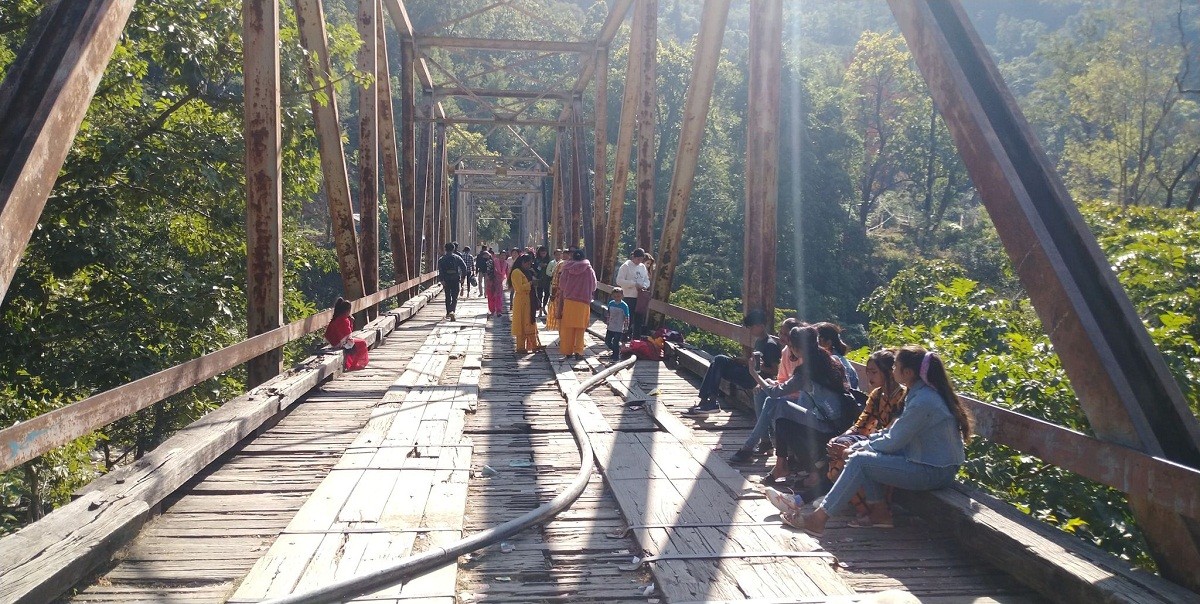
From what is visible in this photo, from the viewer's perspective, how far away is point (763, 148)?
7.56 m

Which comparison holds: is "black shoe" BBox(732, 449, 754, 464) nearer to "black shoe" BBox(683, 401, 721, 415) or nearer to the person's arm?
the person's arm

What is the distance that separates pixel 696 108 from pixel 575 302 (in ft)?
8.83

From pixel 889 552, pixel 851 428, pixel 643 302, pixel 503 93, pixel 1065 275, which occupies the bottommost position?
pixel 889 552

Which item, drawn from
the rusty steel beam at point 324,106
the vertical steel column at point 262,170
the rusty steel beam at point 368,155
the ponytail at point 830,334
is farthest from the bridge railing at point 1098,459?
the rusty steel beam at point 368,155

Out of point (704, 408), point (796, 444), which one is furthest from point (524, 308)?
point (796, 444)

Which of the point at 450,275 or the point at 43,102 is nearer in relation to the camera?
the point at 43,102

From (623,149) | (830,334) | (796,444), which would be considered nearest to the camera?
(796,444)

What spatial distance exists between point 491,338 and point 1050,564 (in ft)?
37.7

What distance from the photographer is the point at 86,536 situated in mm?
3467

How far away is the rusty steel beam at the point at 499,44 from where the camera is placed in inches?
766

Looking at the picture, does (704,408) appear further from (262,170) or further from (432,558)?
(432,558)

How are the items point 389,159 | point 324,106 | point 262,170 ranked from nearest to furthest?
1. point 262,170
2. point 324,106
3. point 389,159

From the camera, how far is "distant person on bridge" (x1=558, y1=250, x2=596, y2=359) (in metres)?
11.0

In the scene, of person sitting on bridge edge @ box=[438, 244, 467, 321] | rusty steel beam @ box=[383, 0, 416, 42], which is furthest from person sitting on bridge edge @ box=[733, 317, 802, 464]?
rusty steel beam @ box=[383, 0, 416, 42]
